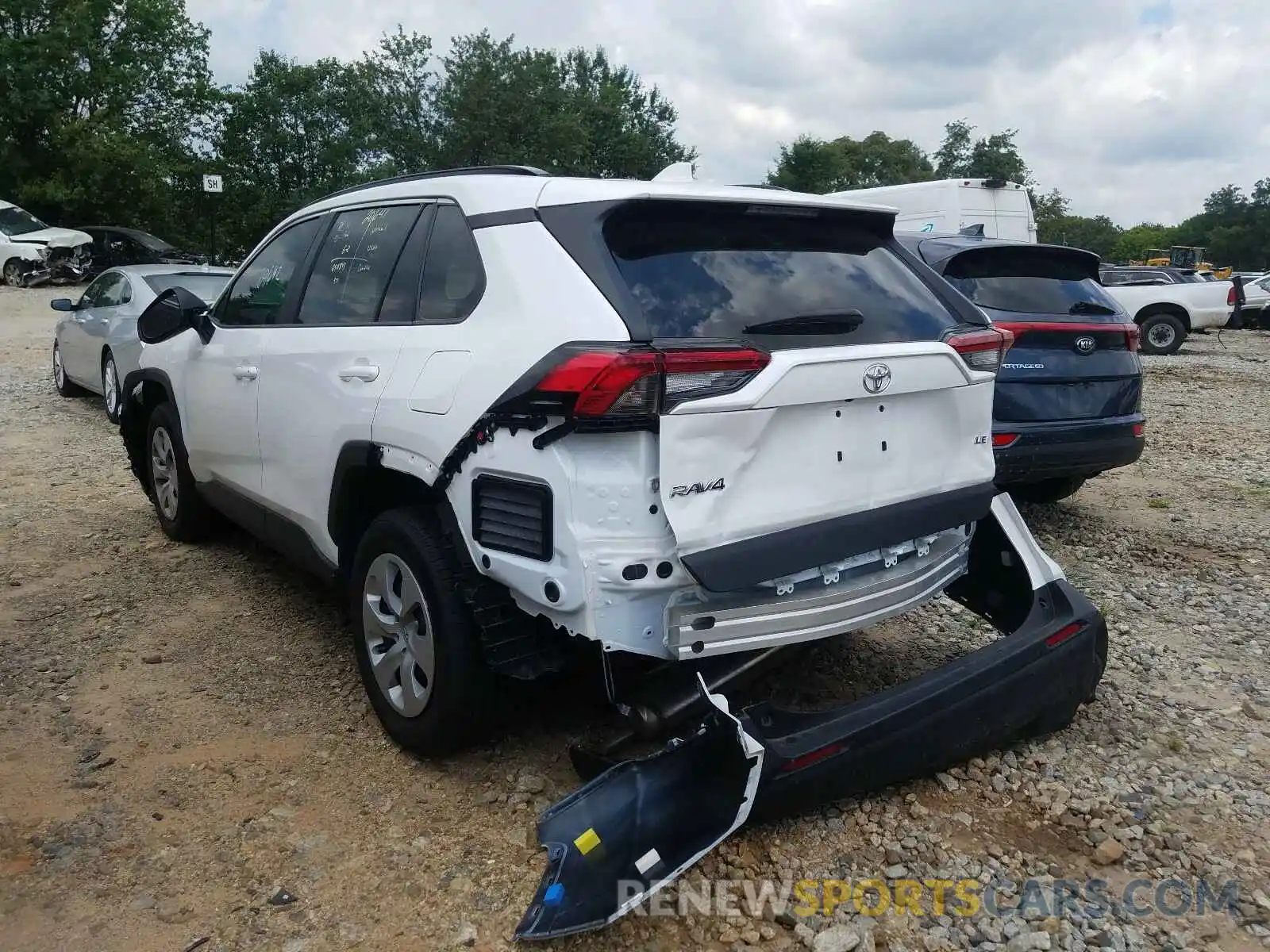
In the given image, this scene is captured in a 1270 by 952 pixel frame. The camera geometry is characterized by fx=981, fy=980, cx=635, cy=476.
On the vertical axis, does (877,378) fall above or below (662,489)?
above

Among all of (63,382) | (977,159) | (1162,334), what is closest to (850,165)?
(977,159)

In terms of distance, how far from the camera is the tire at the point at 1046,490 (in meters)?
6.36

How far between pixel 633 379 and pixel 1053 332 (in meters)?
3.87

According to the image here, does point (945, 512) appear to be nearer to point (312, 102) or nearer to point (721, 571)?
point (721, 571)

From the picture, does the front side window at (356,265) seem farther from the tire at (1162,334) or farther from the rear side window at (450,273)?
the tire at (1162,334)

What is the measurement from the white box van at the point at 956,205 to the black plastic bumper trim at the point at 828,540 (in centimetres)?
1272

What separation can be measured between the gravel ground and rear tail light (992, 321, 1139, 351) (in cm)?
135

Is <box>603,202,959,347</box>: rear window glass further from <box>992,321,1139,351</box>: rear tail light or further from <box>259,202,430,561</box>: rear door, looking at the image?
<box>992,321,1139,351</box>: rear tail light

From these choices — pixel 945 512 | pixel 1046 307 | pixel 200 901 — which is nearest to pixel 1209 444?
pixel 1046 307

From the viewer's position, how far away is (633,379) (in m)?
2.41

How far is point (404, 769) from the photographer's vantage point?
3229 mm

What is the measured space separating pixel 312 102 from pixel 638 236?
3123cm

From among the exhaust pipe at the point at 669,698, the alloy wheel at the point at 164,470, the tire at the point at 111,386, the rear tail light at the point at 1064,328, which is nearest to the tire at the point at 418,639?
the exhaust pipe at the point at 669,698

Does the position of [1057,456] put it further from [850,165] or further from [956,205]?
[850,165]
